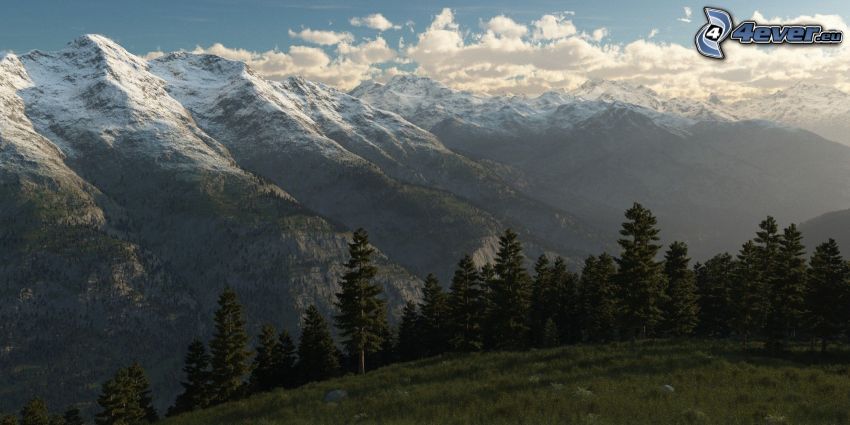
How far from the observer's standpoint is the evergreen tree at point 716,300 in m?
92.0

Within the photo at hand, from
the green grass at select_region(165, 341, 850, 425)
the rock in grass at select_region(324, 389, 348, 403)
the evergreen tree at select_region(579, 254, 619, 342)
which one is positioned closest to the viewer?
the green grass at select_region(165, 341, 850, 425)

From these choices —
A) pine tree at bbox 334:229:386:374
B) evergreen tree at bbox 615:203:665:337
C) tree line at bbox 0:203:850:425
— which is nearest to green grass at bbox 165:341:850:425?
evergreen tree at bbox 615:203:665:337

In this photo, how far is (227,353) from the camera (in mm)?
75250

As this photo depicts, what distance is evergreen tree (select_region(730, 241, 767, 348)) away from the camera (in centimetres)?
6825

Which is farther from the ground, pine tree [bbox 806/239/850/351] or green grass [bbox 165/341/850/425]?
pine tree [bbox 806/239/850/351]

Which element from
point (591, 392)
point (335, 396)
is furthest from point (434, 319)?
point (591, 392)

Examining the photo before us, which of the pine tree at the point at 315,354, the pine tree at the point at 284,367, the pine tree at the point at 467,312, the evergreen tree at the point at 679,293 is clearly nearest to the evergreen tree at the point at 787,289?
the evergreen tree at the point at 679,293

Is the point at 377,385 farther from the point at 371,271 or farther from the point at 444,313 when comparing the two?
the point at 444,313

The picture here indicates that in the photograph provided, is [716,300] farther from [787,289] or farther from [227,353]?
[227,353]

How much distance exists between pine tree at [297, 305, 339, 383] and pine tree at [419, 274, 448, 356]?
15.1 meters

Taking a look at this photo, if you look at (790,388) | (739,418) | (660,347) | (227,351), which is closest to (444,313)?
(227,351)

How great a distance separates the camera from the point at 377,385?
46.1 metres

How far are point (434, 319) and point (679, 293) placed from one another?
117ft

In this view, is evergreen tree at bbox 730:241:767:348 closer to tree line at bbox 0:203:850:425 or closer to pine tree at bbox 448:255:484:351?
tree line at bbox 0:203:850:425
